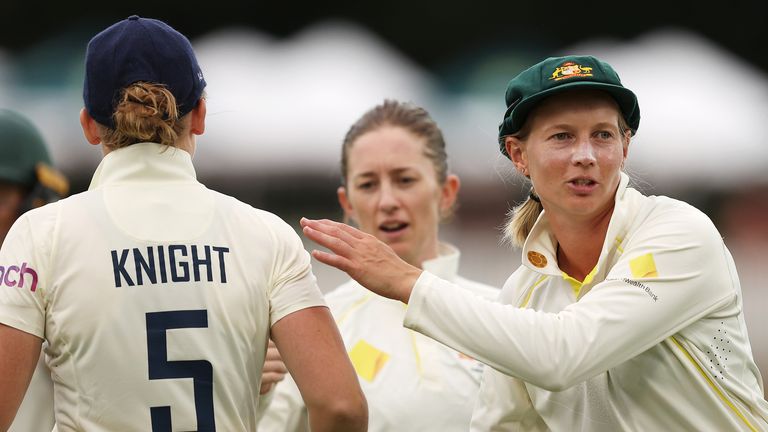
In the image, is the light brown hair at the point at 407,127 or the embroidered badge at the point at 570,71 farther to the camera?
the light brown hair at the point at 407,127

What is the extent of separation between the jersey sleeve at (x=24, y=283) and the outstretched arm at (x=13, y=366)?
0.02 meters

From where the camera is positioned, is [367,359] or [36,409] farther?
[367,359]

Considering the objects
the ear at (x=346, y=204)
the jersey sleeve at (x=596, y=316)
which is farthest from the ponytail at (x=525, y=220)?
the ear at (x=346, y=204)

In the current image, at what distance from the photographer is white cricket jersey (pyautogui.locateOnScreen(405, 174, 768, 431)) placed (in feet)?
9.93

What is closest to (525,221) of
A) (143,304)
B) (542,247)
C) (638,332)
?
(542,247)

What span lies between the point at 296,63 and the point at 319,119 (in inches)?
33.3

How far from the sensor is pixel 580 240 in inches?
139

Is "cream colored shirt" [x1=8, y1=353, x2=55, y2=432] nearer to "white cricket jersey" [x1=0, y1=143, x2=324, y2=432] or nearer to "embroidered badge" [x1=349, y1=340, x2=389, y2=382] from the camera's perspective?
"white cricket jersey" [x1=0, y1=143, x2=324, y2=432]

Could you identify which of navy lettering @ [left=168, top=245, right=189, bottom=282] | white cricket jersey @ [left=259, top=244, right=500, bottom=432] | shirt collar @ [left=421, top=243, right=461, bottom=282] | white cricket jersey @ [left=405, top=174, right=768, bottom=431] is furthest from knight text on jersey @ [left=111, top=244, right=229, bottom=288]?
shirt collar @ [left=421, top=243, right=461, bottom=282]

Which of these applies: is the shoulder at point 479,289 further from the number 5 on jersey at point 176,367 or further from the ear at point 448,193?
the number 5 on jersey at point 176,367

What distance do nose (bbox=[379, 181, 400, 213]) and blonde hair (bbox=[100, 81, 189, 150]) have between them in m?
1.75

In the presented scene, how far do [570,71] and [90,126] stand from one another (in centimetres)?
140

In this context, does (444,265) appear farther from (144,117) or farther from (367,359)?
(144,117)

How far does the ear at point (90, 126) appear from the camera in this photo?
296 centimetres
